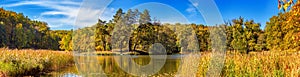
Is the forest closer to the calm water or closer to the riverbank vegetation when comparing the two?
the riverbank vegetation

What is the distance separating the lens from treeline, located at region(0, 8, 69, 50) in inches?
1762

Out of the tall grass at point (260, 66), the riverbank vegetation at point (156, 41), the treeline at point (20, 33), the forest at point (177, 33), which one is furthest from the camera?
the treeline at point (20, 33)

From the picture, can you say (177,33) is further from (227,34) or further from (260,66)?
(260,66)

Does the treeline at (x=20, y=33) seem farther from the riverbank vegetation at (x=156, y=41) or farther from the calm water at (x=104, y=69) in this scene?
the calm water at (x=104, y=69)

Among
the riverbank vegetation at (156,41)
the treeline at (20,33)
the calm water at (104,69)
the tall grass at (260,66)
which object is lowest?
the calm water at (104,69)

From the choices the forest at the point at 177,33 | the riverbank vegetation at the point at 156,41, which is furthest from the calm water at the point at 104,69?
the forest at the point at 177,33

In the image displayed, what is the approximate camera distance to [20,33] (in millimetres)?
46969

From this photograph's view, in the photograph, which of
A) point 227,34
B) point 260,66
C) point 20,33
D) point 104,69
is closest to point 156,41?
point 227,34

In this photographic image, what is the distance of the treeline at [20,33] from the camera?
147 ft

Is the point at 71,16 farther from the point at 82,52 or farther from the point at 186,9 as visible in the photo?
the point at 186,9

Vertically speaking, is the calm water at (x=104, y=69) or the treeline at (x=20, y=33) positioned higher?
the treeline at (x=20, y=33)

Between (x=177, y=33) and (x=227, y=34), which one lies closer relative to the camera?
(x=177, y=33)

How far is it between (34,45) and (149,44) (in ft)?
93.8

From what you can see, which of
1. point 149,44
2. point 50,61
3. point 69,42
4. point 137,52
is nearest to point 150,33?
point 149,44
